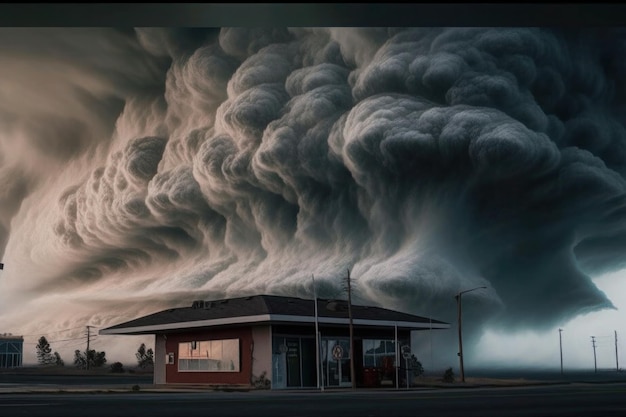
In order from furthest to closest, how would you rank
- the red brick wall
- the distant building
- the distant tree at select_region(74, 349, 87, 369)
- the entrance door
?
the distant tree at select_region(74, 349, 87, 369)
the distant building
the entrance door
the red brick wall

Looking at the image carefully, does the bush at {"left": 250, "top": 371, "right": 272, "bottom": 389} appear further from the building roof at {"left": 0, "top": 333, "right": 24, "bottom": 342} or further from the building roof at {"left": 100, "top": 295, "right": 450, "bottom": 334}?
the building roof at {"left": 0, "top": 333, "right": 24, "bottom": 342}

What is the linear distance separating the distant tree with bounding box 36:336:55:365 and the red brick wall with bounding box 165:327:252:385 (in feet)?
69.8

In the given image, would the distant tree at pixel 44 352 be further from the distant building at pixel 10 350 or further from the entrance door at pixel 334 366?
the entrance door at pixel 334 366

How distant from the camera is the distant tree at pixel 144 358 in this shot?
58.3 meters

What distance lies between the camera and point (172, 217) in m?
49.9

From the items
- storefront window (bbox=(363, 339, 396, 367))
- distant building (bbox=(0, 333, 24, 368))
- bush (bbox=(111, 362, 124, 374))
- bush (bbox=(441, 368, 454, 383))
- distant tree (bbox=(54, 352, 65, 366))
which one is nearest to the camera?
storefront window (bbox=(363, 339, 396, 367))

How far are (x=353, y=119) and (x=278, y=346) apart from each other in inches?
847

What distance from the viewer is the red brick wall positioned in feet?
102

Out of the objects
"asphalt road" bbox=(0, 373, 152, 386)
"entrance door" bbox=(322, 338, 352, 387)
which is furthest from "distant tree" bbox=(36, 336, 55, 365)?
"entrance door" bbox=(322, 338, 352, 387)

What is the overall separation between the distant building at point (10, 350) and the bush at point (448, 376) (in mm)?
31870

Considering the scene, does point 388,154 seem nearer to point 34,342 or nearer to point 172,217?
point 172,217

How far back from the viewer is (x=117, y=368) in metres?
59.1

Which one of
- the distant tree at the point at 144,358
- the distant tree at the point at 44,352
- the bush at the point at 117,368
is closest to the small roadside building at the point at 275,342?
the distant tree at the point at 44,352

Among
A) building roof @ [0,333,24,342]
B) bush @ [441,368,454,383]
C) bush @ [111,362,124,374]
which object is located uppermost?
building roof @ [0,333,24,342]
